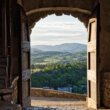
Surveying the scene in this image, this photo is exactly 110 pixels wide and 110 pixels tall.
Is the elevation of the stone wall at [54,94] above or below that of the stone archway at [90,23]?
below

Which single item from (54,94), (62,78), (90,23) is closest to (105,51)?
(90,23)

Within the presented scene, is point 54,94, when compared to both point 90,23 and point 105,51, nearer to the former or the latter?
point 90,23

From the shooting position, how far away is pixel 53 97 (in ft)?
38.5

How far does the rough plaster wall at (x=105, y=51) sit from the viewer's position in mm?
5688

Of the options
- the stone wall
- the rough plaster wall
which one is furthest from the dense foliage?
the rough plaster wall

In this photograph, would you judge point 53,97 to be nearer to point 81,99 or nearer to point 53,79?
point 81,99

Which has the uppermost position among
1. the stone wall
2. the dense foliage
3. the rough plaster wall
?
the rough plaster wall

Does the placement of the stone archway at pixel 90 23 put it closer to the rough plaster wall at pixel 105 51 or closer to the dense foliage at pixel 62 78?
the rough plaster wall at pixel 105 51

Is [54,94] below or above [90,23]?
below

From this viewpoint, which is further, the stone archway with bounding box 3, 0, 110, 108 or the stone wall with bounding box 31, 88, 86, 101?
the stone wall with bounding box 31, 88, 86, 101

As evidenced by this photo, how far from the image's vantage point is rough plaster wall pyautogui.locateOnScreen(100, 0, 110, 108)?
569 cm

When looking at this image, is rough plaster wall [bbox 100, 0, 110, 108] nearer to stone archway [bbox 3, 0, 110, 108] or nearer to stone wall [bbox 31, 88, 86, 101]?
stone archway [bbox 3, 0, 110, 108]

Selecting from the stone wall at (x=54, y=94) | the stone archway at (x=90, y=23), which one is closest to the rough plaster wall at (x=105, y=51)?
the stone archway at (x=90, y=23)

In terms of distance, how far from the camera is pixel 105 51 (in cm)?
575
